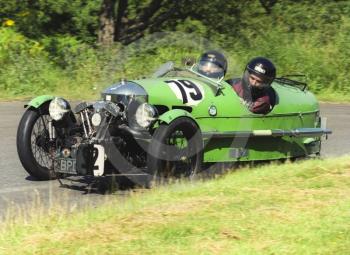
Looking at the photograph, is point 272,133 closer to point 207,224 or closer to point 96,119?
point 96,119

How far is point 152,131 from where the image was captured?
25.1 feet

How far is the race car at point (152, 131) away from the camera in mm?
7434

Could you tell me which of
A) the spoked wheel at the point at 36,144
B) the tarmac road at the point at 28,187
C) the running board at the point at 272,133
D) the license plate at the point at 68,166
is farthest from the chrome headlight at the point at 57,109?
the running board at the point at 272,133

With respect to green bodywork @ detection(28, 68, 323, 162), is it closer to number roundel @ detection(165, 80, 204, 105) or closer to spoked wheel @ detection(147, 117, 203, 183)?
number roundel @ detection(165, 80, 204, 105)

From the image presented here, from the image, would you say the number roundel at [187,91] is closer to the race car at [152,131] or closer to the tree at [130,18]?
the race car at [152,131]

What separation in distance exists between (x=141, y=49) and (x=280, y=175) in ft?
40.0

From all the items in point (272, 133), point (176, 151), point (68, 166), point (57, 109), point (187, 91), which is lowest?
point (68, 166)

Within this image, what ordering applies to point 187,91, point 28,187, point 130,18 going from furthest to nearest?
point 130,18, point 187,91, point 28,187

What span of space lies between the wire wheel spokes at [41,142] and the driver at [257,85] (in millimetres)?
2422

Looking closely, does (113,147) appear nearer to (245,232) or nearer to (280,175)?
(280,175)

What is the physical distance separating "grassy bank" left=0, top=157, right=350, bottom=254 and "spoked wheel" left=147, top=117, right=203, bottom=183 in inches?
12.6

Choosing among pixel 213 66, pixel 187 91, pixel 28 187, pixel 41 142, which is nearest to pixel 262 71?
pixel 213 66

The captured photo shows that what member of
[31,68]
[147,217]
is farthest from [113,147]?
[31,68]

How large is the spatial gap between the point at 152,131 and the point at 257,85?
74.2 inches
